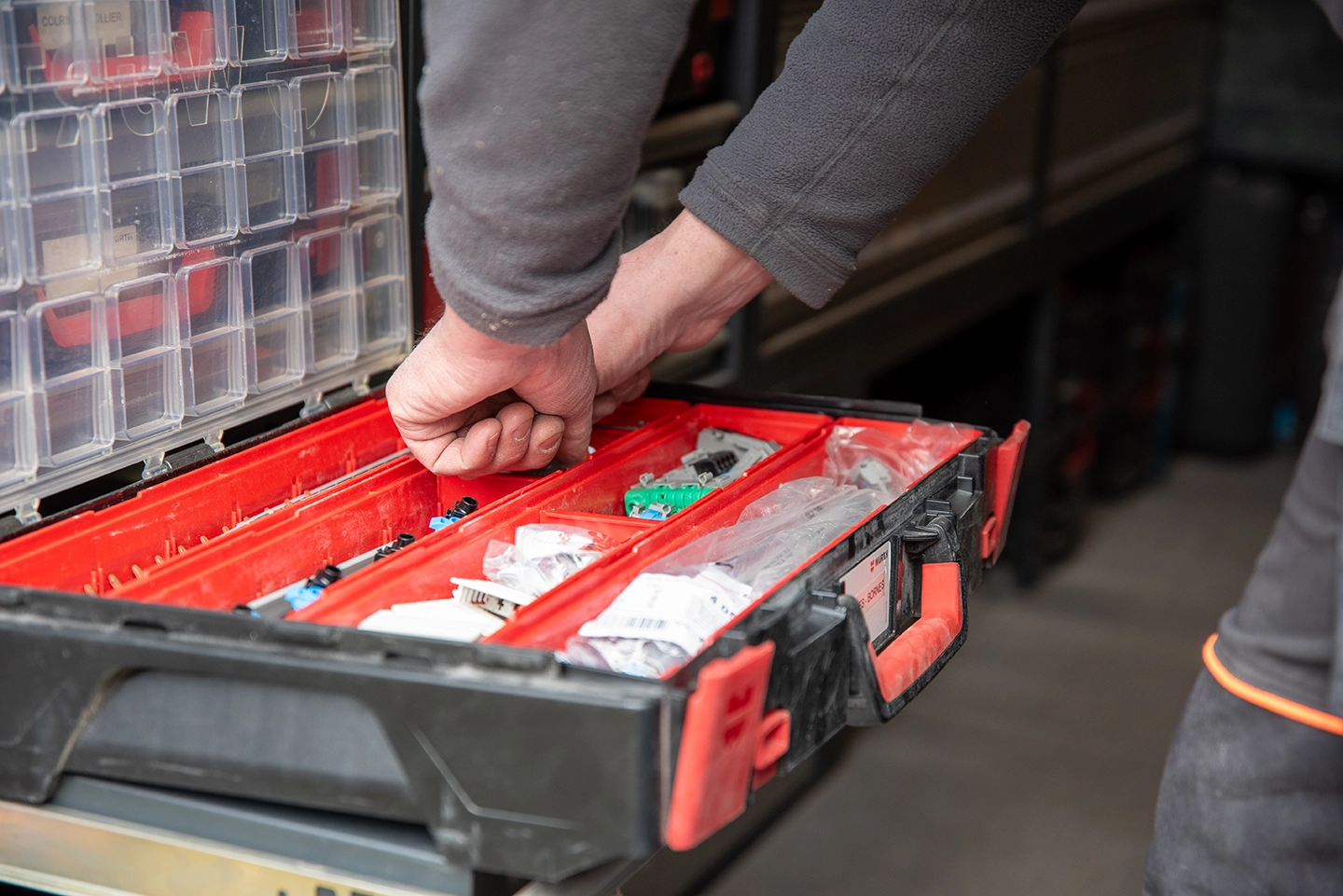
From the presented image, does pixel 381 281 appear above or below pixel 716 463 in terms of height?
above

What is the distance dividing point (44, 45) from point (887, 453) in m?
0.61

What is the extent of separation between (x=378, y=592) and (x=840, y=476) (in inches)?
15.2

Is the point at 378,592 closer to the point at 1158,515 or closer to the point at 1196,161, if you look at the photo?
the point at 1158,515

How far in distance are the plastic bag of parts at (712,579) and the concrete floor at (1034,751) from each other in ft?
3.93

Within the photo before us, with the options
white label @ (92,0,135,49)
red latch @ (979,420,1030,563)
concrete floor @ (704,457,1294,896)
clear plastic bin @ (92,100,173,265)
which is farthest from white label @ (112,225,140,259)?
concrete floor @ (704,457,1294,896)

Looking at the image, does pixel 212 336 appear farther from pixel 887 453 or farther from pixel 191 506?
pixel 887 453

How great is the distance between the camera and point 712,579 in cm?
74

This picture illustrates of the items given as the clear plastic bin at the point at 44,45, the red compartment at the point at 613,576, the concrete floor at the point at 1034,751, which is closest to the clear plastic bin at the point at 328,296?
the clear plastic bin at the point at 44,45

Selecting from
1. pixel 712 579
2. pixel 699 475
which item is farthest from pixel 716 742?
pixel 699 475

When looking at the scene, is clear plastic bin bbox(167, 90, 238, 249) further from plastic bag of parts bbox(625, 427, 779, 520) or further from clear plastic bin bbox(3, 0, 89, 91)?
plastic bag of parts bbox(625, 427, 779, 520)

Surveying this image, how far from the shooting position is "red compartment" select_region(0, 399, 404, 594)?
751 millimetres

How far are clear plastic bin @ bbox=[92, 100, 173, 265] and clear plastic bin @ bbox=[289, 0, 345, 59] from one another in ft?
0.43

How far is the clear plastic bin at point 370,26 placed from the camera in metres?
0.98

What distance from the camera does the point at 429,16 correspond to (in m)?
0.66
